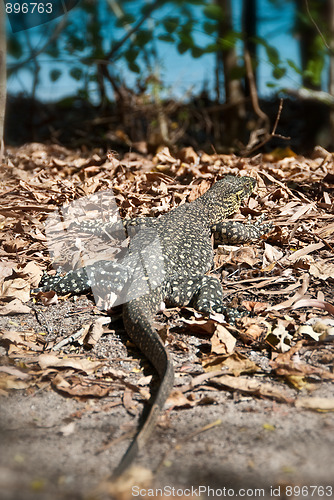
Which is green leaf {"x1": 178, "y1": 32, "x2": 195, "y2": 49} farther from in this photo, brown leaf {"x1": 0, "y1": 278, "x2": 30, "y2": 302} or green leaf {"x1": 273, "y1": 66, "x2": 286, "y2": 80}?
brown leaf {"x1": 0, "y1": 278, "x2": 30, "y2": 302}

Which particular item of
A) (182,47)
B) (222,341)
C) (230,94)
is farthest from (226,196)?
(230,94)

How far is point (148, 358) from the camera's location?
402 cm

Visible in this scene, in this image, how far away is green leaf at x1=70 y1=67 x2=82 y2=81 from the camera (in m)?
11.3

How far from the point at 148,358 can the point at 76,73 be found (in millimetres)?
9298

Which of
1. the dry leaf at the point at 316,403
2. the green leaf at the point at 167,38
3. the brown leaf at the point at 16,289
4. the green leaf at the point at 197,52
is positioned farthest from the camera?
the green leaf at the point at 197,52

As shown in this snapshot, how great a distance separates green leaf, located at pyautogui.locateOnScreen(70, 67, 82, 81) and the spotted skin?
20.7 feet

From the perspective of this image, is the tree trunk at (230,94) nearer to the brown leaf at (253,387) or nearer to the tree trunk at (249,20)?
the tree trunk at (249,20)

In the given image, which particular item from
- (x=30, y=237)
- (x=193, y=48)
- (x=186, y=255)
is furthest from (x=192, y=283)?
(x=193, y=48)

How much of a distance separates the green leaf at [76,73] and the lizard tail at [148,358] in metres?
8.51

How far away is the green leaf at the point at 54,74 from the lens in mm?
10312

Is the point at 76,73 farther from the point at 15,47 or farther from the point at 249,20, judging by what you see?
the point at 249,20

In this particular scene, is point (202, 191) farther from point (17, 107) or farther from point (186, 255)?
point (17, 107)

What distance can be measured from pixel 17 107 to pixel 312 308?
15309 millimetres

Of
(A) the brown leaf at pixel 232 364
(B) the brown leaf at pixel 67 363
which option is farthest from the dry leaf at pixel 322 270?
(B) the brown leaf at pixel 67 363
